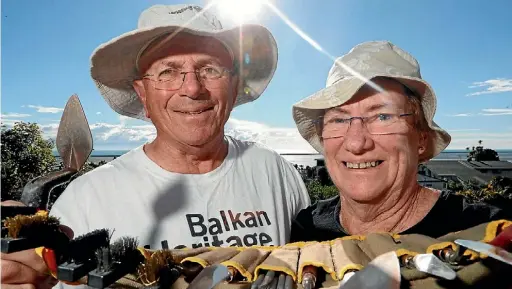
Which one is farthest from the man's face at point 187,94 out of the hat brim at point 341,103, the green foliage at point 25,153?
the green foliage at point 25,153

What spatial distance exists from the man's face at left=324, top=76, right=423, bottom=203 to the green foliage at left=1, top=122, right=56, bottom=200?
59.5 ft

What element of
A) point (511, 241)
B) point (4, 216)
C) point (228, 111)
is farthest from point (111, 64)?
point (511, 241)

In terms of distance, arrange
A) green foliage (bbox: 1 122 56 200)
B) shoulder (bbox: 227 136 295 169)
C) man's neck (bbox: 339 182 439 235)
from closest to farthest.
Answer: man's neck (bbox: 339 182 439 235), shoulder (bbox: 227 136 295 169), green foliage (bbox: 1 122 56 200)

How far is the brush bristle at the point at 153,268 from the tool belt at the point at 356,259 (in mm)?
46

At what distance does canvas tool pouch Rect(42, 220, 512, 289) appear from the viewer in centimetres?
103

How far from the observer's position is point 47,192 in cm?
126

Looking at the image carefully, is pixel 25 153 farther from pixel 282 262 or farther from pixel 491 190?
pixel 282 262

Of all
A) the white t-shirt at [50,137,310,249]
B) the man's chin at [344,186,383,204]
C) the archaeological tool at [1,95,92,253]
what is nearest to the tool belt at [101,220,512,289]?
the archaeological tool at [1,95,92,253]

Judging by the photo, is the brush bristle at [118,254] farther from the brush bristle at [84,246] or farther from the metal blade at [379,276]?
the metal blade at [379,276]

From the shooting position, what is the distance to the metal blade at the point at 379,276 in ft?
3.09

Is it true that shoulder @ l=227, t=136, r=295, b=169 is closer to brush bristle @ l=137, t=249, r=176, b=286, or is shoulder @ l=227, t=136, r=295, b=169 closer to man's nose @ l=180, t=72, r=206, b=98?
man's nose @ l=180, t=72, r=206, b=98

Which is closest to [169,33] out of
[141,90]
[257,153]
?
[141,90]

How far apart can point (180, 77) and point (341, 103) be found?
730 millimetres

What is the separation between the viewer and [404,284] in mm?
1025
